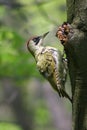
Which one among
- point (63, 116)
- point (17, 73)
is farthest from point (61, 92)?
point (63, 116)

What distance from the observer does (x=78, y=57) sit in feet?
7.22

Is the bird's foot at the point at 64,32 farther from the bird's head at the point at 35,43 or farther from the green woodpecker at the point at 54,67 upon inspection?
the bird's head at the point at 35,43

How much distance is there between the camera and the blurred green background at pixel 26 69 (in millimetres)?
5102

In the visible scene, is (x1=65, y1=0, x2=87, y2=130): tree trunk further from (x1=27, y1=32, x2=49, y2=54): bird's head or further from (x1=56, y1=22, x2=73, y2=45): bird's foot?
(x1=27, y1=32, x2=49, y2=54): bird's head

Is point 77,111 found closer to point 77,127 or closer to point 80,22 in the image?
point 77,127

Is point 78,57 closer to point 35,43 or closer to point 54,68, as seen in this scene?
point 54,68

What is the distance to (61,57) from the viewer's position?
3273 mm

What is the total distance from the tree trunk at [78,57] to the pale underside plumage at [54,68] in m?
0.74

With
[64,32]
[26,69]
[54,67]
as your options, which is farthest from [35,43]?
[64,32]

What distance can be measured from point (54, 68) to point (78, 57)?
1.06m

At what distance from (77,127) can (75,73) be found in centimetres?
29

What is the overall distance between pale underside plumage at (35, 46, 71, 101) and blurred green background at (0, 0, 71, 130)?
983 mm

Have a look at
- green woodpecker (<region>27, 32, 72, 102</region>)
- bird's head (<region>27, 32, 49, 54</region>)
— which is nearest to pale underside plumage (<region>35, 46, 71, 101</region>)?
green woodpecker (<region>27, 32, 72, 102</region>)

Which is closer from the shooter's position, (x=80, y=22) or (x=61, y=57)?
(x=80, y=22)
